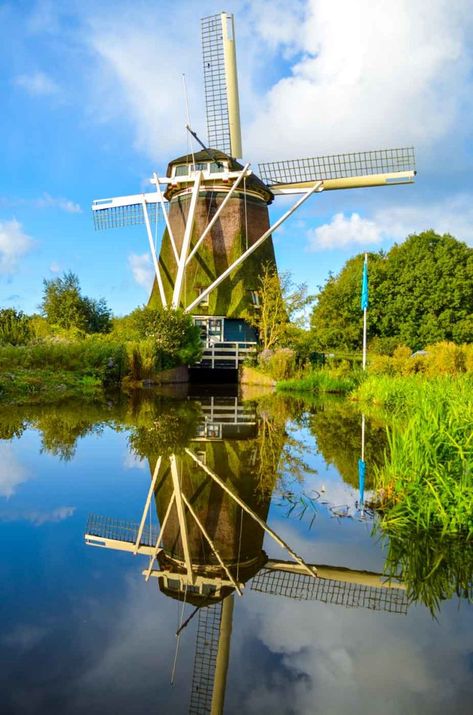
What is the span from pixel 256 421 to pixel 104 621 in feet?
27.9

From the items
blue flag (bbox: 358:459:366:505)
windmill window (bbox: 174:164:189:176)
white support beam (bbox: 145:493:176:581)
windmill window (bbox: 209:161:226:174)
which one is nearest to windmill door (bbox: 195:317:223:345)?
windmill window (bbox: 209:161:226:174)

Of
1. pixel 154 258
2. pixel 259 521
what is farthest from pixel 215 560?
pixel 154 258

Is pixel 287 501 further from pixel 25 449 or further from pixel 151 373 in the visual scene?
pixel 151 373

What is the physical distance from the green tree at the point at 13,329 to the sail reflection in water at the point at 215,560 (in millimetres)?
16178

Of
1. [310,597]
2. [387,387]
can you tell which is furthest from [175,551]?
[387,387]

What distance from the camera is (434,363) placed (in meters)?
18.4

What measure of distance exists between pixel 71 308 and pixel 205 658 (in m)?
30.9

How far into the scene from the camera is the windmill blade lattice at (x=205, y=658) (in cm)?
222

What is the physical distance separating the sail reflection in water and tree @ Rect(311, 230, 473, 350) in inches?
1029

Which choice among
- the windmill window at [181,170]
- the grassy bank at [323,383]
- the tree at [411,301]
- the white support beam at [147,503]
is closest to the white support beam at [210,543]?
the white support beam at [147,503]

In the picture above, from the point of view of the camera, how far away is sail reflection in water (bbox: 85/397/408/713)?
2.74 m

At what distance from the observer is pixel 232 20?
902 inches

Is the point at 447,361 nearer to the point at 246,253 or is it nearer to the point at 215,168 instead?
the point at 246,253

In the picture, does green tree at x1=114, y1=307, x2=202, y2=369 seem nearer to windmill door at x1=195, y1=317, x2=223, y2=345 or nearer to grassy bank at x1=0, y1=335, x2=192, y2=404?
grassy bank at x1=0, y1=335, x2=192, y2=404
